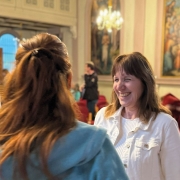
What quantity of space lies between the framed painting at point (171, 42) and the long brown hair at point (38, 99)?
5.97m

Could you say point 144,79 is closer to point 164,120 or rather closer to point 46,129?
point 164,120

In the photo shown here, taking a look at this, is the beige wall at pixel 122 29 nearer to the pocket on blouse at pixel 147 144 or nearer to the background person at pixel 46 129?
the pocket on blouse at pixel 147 144

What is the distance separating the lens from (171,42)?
6746 mm

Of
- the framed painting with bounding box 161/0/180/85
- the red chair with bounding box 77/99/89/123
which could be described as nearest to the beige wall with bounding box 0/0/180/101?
the framed painting with bounding box 161/0/180/85

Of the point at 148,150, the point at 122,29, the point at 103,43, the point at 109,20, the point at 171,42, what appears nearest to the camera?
the point at 148,150

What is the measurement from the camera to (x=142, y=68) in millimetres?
1821

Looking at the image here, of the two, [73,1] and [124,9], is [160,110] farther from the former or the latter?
[73,1]

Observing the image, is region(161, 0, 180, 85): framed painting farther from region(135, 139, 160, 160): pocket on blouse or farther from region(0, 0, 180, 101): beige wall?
region(135, 139, 160, 160): pocket on blouse

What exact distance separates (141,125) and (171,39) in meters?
5.44

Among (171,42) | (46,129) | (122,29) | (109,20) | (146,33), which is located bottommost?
(46,129)

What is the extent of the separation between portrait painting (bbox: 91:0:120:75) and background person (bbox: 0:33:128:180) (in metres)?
7.16

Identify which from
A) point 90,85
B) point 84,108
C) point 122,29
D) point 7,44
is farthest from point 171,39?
point 7,44

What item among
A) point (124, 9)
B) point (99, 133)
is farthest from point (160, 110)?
point (124, 9)

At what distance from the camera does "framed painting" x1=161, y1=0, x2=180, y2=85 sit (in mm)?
6621
